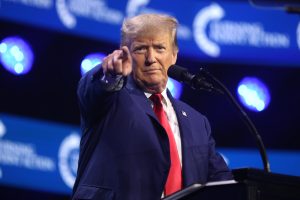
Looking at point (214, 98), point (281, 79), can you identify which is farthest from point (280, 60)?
point (214, 98)

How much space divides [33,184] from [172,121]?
187 cm

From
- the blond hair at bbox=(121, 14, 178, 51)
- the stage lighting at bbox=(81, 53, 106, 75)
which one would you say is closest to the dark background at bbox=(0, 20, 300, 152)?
the stage lighting at bbox=(81, 53, 106, 75)

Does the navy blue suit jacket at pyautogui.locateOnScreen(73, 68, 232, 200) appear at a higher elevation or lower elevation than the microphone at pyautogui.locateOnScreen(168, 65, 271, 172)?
lower

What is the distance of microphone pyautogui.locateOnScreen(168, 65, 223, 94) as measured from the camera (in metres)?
2.85

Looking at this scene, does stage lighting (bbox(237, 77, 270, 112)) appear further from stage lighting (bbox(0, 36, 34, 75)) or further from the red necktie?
the red necktie

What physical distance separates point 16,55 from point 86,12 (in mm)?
572

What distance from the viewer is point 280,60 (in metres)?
5.77

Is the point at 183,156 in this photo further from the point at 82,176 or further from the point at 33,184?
the point at 33,184

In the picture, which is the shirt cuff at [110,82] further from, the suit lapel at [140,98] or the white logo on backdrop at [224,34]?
the white logo on backdrop at [224,34]

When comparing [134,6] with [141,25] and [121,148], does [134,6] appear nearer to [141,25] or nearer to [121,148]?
[141,25]

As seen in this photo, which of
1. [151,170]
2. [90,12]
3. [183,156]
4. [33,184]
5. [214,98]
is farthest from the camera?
[214,98]

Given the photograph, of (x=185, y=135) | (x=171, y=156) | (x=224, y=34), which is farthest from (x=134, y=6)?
(x=171, y=156)

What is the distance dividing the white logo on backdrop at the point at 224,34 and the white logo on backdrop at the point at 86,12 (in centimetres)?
71

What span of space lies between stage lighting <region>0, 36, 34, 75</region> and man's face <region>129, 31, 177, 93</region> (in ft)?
5.98
